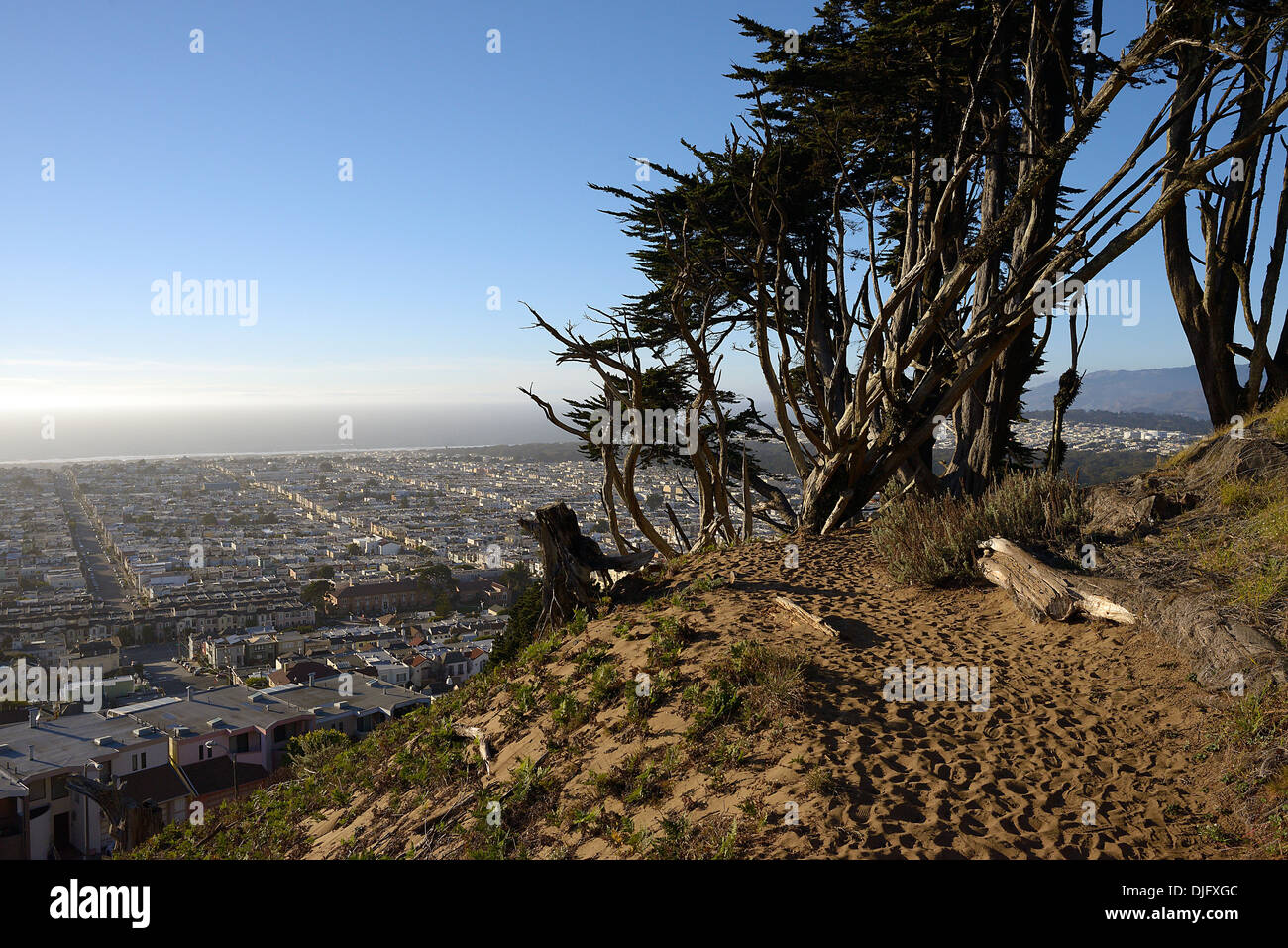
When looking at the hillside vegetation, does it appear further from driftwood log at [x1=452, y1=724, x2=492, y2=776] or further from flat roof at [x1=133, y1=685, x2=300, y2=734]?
flat roof at [x1=133, y1=685, x2=300, y2=734]

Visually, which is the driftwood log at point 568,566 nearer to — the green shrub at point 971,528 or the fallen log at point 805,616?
the fallen log at point 805,616

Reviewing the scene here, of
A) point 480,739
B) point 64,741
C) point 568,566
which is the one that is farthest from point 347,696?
point 480,739

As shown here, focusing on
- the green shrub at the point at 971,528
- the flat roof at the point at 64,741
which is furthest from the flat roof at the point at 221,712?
the green shrub at the point at 971,528

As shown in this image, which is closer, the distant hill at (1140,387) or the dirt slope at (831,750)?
the dirt slope at (831,750)

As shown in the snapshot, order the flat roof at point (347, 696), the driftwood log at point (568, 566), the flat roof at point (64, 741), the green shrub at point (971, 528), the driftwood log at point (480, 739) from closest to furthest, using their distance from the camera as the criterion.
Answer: the driftwood log at point (480, 739), the green shrub at point (971, 528), the driftwood log at point (568, 566), the flat roof at point (64, 741), the flat roof at point (347, 696)

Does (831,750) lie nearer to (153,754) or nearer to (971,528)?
(971,528)

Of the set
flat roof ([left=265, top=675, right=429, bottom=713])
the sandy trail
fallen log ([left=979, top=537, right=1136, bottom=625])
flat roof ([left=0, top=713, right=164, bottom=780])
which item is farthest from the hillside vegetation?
flat roof ([left=265, top=675, right=429, bottom=713])
